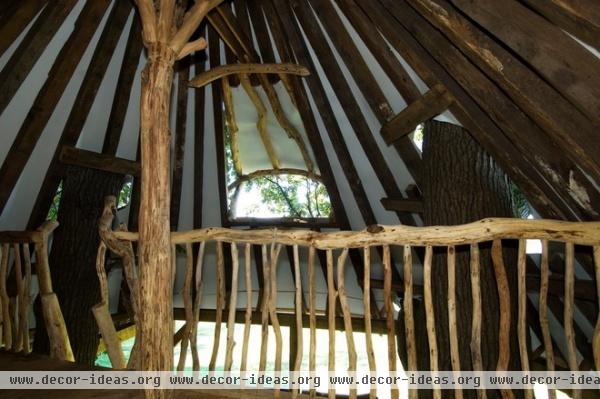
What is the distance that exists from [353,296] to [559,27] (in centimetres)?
480

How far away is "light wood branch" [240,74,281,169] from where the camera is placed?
4.10 meters

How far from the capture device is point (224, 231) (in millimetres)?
2305

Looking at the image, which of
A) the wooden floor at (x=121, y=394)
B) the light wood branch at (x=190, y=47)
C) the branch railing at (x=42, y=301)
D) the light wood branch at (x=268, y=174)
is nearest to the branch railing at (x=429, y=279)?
the wooden floor at (x=121, y=394)

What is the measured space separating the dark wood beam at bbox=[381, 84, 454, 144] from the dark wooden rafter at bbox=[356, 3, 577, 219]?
0.22ft

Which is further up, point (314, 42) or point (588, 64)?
point (314, 42)

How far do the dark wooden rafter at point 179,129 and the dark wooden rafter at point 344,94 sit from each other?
1.49 metres

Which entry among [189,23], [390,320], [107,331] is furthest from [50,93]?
[390,320]

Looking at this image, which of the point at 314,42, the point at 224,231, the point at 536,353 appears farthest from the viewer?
the point at 536,353

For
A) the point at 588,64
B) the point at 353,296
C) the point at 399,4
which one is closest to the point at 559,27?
the point at 588,64

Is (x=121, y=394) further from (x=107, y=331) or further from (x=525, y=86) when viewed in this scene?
(x=525, y=86)

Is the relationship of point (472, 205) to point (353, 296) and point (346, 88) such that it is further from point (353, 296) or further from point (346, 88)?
point (353, 296)

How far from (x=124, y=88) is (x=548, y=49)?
3766 mm

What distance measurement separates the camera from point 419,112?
2.81 meters

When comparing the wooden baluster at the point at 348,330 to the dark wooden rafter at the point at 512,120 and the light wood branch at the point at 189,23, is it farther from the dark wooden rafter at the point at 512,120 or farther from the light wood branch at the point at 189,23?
the light wood branch at the point at 189,23
